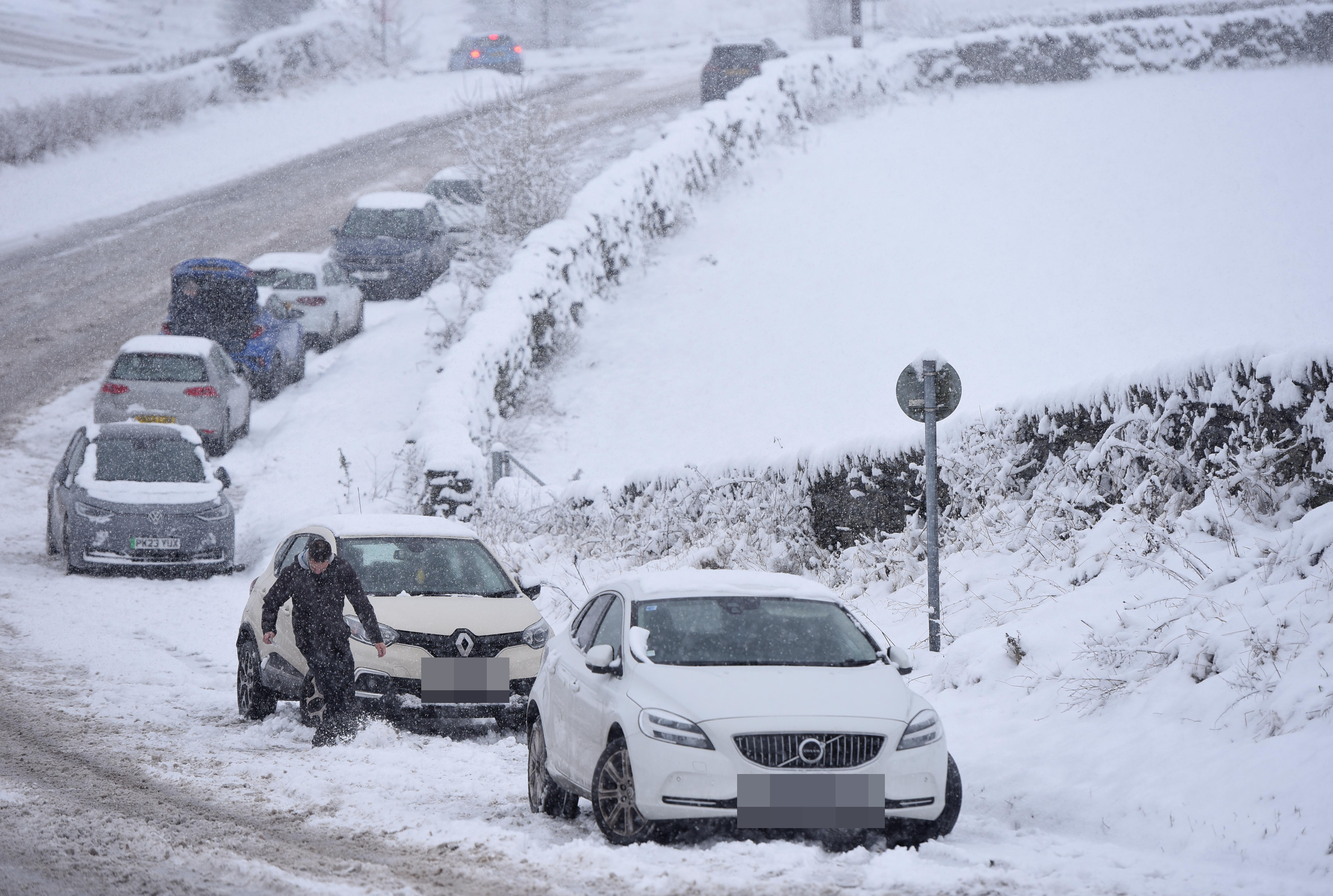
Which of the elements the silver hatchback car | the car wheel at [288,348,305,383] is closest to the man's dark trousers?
the silver hatchback car

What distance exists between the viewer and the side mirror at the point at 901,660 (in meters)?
7.25

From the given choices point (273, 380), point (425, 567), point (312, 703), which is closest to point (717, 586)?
point (312, 703)

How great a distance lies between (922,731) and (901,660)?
674mm

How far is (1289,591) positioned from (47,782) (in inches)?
266

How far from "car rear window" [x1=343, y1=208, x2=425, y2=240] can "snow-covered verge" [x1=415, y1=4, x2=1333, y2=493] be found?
3.52 m

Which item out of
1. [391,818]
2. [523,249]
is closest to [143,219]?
[523,249]

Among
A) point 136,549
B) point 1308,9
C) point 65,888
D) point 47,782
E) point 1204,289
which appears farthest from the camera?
point 1308,9

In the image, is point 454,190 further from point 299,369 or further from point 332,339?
point 299,369

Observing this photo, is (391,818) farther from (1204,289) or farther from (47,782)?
(1204,289)

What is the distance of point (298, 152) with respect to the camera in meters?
38.2

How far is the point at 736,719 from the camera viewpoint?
6391 mm

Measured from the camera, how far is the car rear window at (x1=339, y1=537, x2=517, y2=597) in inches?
414

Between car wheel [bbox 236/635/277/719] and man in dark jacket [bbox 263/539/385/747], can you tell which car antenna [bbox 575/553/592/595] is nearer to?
car wheel [bbox 236/635/277/719]

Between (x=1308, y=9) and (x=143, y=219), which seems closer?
(x=143, y=219)
